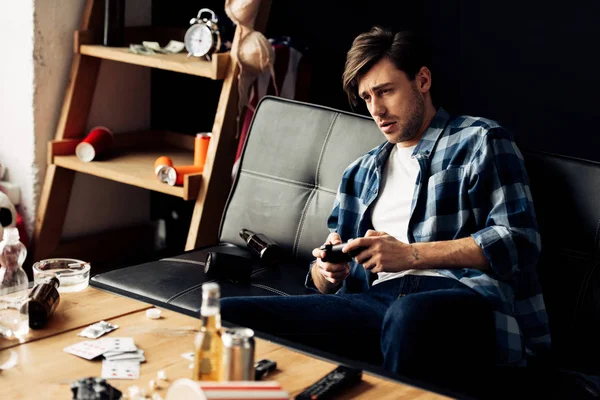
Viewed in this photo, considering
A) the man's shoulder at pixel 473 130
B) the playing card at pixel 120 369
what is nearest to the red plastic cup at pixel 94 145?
the man's shoulder at pixel 473 130

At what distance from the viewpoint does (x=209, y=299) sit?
Result: 144 cm

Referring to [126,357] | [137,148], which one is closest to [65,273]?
[126,357]

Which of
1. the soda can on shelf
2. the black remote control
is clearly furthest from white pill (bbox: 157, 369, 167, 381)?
the soda can on shelf

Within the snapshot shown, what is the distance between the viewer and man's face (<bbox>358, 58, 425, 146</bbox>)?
231 centimetres

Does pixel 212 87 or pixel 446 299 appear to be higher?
pixel 212 87

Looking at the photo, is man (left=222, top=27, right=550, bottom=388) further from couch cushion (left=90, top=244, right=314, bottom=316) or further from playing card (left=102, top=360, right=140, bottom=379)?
playing card (left=102, top=360, right=140, bottom=379)

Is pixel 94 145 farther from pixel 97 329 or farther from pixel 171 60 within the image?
pixel 97 329

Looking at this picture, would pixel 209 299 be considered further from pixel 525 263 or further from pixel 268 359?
pixel 525 263

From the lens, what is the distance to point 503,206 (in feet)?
6.92

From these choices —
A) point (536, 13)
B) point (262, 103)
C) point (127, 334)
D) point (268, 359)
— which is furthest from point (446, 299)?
point (536, 13)

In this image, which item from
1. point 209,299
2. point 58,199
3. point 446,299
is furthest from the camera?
point 58,199

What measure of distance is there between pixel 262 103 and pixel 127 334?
1.17 meters

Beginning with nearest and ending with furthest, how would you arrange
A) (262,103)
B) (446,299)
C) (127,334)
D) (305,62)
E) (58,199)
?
(127,334), (446,299), (262,103), (305,62), (58,199)

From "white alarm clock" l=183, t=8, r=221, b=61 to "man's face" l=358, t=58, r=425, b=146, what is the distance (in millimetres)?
929
